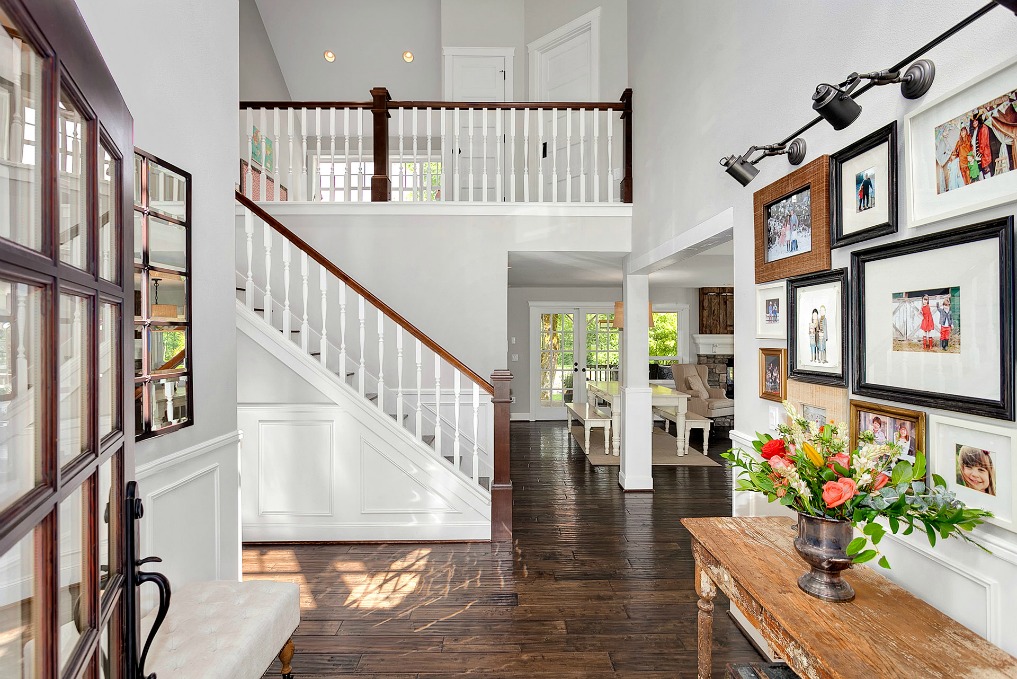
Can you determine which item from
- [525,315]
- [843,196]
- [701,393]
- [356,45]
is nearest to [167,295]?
[843,196]

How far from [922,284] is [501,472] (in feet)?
→ 8.60

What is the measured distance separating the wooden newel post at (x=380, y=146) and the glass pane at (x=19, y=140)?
12.8ft

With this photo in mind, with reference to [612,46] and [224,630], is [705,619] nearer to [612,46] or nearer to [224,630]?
[224,630]

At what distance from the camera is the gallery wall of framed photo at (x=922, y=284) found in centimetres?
116

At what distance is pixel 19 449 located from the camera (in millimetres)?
620

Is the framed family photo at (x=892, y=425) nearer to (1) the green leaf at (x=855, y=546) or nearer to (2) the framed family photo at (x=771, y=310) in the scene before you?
(1) the green leaf at (x=855, y=546)

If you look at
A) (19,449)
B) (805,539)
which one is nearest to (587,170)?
(805,539)

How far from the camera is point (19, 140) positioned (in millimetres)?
604

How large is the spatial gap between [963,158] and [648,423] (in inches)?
146

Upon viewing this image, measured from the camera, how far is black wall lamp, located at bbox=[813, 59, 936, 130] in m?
1.34

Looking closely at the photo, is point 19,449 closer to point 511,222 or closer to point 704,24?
point 704,24

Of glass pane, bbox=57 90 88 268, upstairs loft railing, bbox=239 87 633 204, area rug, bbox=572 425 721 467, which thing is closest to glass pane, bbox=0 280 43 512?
glass pane, bbox=57 90 88 268

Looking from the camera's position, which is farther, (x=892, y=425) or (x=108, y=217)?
(x=892, y=425)

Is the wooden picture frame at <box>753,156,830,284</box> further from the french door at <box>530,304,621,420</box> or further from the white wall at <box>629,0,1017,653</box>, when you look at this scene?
the french door at <box>530,304,621,420</box>
